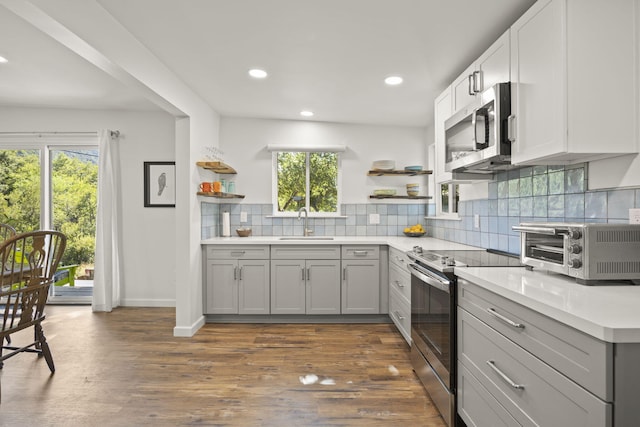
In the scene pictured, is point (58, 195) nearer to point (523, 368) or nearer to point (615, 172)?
point (523, 368)

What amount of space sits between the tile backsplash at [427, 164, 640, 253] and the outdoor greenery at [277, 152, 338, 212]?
5.27 ft

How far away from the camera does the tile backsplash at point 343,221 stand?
430 centimetres

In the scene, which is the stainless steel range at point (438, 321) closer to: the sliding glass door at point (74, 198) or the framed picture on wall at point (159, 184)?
the framed picture on wall at point (159, 184)

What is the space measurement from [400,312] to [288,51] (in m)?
2.37

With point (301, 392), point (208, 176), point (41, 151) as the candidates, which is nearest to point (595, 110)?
point (301, 392)

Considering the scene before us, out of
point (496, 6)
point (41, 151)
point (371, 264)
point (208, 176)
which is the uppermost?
point (496, 6)

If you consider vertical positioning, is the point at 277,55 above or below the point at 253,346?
above

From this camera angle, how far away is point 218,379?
244cm

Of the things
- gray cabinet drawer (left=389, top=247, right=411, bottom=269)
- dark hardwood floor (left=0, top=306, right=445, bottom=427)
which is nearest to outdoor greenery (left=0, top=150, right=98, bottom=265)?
dark hardwood floor (left=0, top=306, right=445, bottom=427)

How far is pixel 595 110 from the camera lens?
149 cm

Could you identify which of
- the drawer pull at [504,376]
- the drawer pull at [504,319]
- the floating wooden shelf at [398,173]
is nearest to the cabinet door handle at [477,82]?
the drawer pull at [504,319]

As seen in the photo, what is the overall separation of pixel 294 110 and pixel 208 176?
121 centimetres

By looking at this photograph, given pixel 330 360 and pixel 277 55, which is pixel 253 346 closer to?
pixel 330 360

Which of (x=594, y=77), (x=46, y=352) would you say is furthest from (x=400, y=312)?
(x=46, y=352)
